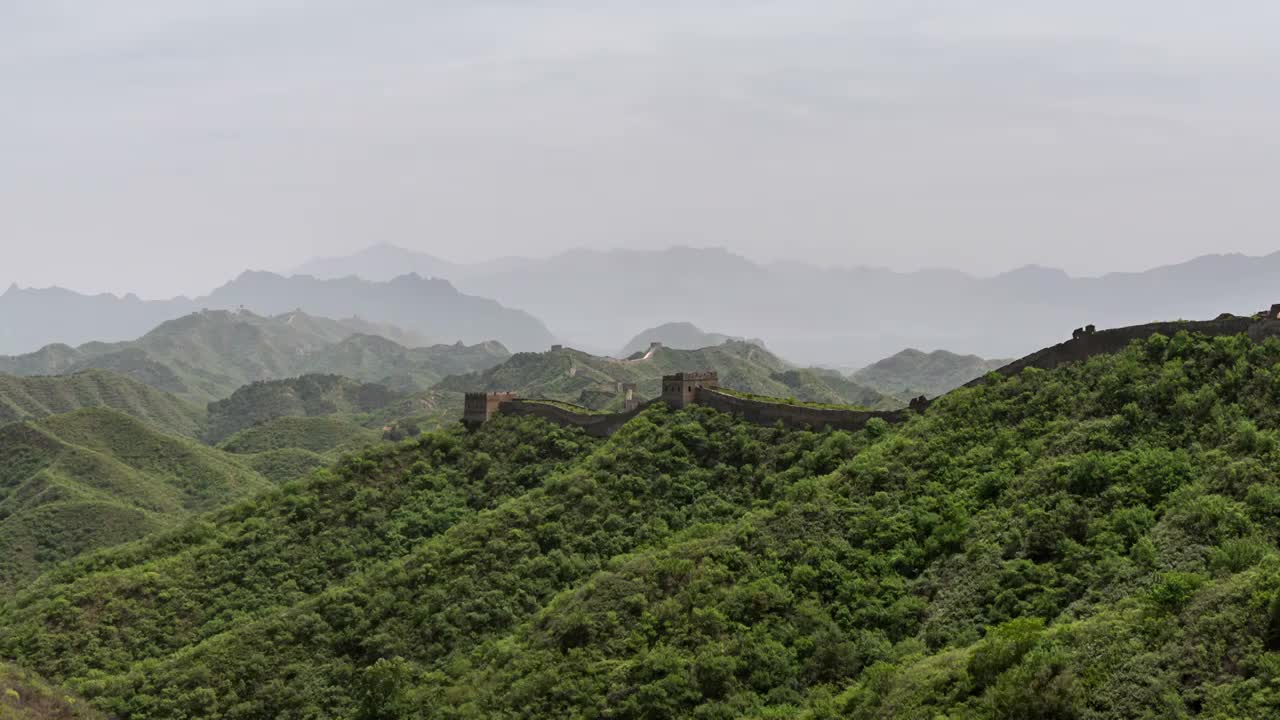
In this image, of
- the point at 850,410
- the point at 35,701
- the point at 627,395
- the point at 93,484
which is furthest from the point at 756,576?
the point at 627,395

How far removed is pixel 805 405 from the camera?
5788cm

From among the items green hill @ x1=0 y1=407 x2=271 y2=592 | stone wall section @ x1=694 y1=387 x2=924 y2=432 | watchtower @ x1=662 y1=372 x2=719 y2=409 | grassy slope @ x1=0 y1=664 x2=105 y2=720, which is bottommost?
grassy slope @ x1=0 y1=664 x2=105 y2=720

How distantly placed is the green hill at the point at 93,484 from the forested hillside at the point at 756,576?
33.7 m

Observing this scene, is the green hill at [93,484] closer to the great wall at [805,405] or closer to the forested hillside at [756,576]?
Result: the forested hillside at [756,576]

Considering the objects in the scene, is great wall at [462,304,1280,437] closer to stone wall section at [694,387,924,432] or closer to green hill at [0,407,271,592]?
stone wall section at [694,387,924,432]

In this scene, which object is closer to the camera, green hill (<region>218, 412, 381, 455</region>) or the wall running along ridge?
the wall running along ridge

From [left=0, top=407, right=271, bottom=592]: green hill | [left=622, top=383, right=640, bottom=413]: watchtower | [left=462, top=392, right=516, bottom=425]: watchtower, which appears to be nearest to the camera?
[left=462, top=392, right=516, bottom=425]: watchtower

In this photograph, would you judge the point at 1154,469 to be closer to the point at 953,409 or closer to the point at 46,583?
the point at 953,409

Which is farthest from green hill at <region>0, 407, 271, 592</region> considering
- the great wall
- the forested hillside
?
the great wall

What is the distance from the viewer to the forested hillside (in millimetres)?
29969

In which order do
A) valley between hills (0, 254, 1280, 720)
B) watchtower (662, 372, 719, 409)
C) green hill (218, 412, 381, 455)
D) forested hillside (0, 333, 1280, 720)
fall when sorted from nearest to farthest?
forested hillside (0, 333, 1280, 720) < valley between hills (0, 254, 1280, 720) < watchtower (662, 372, 719, 409) < green hill (218, 412, 381, 455)

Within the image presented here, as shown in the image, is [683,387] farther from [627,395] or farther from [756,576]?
[627,395]

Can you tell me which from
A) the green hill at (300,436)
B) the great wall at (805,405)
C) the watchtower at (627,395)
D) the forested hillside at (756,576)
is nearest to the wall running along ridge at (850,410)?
the great wall at (805,405)

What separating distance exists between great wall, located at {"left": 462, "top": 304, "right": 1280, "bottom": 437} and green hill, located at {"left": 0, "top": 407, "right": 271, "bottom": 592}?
45.5 metres
